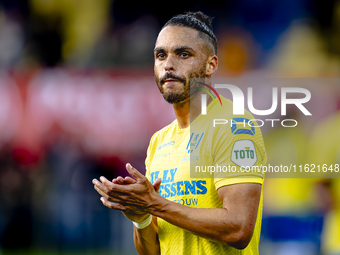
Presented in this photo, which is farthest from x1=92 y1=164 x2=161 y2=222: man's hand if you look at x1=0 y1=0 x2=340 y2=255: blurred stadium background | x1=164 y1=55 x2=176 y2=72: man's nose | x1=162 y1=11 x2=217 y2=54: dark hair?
x1=0 y1=0 x2=340 y2=255: blurred stadium background

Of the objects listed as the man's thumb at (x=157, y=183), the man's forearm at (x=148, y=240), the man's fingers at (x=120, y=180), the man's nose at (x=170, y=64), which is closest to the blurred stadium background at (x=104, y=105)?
the man's forearm at (x=148, y=240)

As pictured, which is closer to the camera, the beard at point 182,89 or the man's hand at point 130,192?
the man's hand at point 130,192

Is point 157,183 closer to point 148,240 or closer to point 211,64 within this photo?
point 148,240

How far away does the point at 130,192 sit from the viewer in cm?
199

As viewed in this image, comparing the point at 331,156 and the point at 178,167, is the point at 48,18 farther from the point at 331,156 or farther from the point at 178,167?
the point at 178,167

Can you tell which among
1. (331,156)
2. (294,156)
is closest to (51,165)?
(294,156)

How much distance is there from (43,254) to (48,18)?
4.62 m

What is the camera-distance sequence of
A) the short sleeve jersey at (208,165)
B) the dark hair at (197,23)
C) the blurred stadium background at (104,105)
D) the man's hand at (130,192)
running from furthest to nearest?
the blurred stadium background at (104,105)
the dark hair at (197,23)
the short sleeve jersey at (208,165)
the man's hand at (130,192)

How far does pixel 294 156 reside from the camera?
6277mm

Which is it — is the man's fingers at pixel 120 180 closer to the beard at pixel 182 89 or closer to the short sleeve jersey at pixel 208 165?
the short sleeve jersey at pixel 208 165

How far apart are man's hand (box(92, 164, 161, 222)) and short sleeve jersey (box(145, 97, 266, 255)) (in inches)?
10.4

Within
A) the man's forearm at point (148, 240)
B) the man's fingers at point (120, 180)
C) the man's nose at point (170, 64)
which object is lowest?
the man's forearm at point (148, 240)

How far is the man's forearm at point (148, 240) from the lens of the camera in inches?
96.8

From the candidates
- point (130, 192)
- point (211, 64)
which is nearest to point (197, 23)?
point (211, 64)
